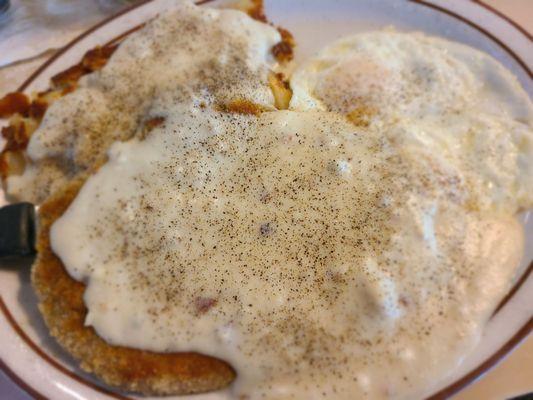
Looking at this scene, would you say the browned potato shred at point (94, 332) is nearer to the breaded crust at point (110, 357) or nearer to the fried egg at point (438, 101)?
the breaded crust at point (110, 357)

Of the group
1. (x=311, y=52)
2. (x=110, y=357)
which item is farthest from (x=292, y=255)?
(x=311, y=52)

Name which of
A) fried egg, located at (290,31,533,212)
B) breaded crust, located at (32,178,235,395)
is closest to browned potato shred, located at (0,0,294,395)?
breaded crust, located at (32,178,235,395)

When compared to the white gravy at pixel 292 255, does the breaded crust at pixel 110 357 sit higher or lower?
lower

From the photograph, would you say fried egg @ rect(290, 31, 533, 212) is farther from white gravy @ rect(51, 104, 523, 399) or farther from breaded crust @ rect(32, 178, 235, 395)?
breaded crust @ rect(32, 178, 235, 395)

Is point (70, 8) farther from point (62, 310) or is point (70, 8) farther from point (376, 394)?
point (376, 394)

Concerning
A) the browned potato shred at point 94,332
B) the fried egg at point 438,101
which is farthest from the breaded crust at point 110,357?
the fried egg at point 438,101

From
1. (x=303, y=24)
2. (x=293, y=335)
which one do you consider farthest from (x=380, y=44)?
(x=293, y=335)
